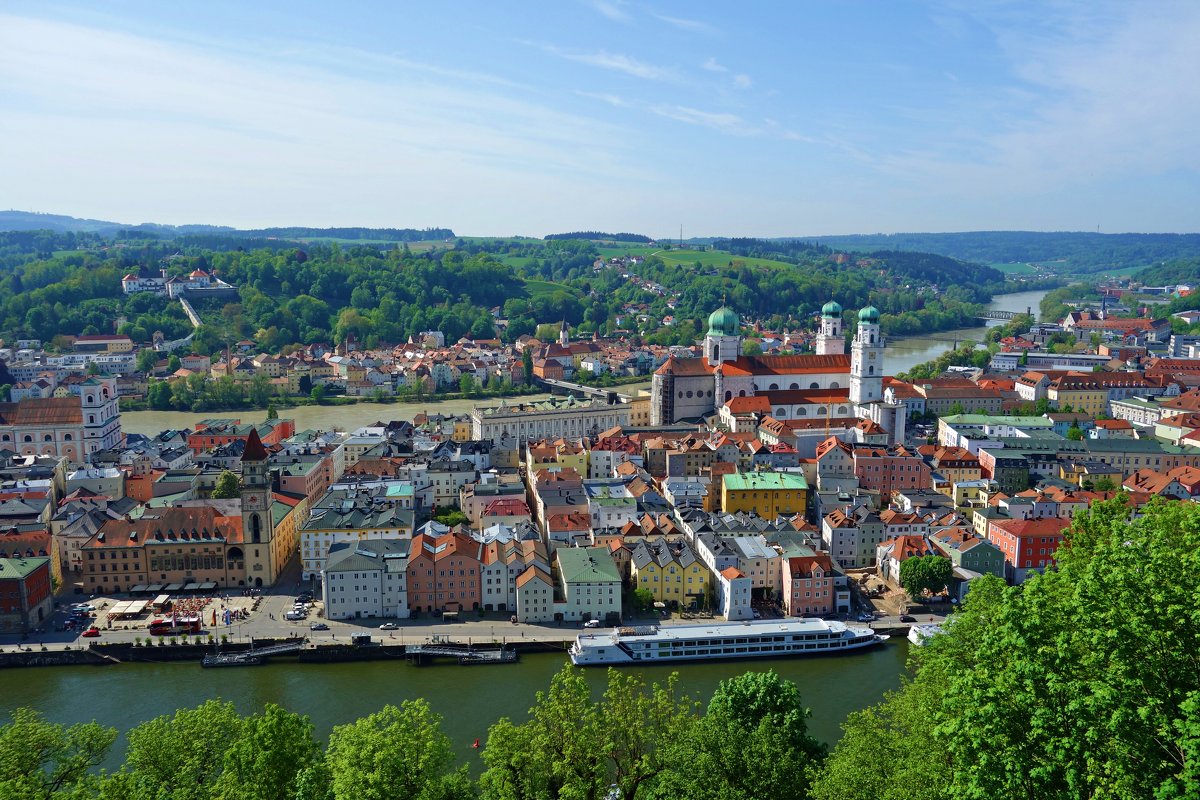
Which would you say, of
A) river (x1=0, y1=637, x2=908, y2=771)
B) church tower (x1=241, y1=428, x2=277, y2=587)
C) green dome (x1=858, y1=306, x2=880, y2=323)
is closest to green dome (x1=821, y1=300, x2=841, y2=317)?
green dome (x1=858, y1=306, x2=880, y2=323)

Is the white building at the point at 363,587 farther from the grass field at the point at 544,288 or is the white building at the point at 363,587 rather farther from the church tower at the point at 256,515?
the grass field at the point at 544,288

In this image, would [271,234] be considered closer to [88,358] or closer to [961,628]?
[88,358]

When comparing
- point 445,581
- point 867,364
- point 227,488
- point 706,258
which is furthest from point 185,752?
point 706,258

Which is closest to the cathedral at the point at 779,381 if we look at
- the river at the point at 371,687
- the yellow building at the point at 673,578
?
the yellow building at the point at 673,578

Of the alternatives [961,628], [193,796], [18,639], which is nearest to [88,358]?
[18,639]

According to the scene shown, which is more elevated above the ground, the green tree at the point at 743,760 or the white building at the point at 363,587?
the green tree at the point at 743,760

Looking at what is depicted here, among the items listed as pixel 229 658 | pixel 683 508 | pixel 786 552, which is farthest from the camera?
pixel 683 508

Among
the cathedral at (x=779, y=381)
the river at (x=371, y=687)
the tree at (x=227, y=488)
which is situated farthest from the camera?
the cathedral at (x=779, y=381)

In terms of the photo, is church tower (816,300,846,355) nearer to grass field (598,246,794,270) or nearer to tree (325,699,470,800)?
tree (325,699,470,800)
